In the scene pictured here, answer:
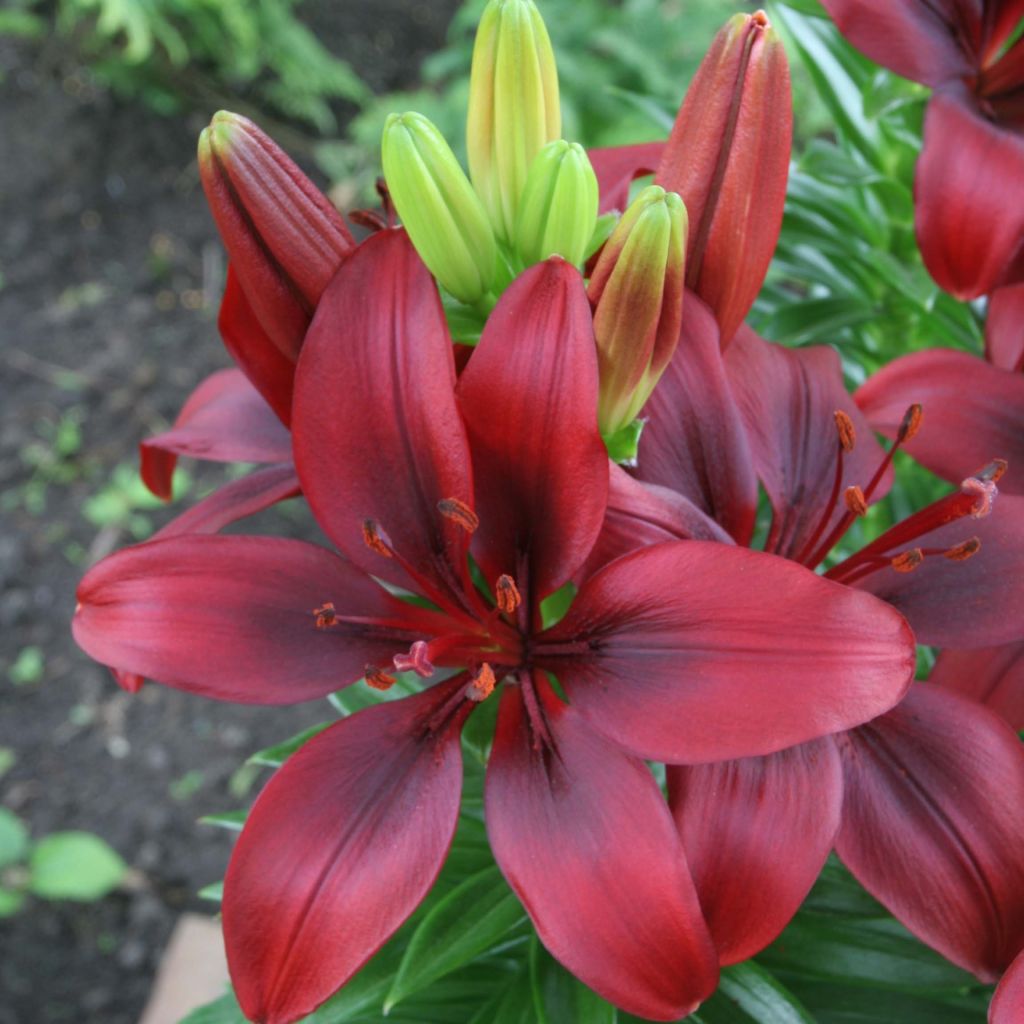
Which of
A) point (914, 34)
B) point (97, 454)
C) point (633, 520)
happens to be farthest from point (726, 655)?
point (97, 454)

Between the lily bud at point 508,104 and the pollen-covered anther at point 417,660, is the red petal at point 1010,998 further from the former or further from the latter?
the lily bud at point 508,104

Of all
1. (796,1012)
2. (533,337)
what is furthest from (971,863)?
(533,337)

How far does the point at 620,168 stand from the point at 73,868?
1.44 meters

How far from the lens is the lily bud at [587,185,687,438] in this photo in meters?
0.48

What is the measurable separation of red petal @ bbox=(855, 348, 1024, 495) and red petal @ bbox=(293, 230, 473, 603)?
26cm

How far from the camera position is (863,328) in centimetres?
97

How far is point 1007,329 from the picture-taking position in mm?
671

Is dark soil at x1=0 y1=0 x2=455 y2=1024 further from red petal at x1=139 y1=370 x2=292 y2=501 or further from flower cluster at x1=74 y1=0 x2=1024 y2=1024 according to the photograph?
flower cluster at x1=74 y1=0 x2=1024 y2=1024

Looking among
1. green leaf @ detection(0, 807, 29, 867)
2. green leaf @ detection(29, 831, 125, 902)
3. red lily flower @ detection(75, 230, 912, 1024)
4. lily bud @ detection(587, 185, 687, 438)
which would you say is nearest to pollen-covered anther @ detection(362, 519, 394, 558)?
red lily flower @ detection(75, 230, 912, 1024)

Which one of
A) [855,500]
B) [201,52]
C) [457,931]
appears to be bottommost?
[201,52]

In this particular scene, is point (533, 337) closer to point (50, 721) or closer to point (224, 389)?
point (224, 389)

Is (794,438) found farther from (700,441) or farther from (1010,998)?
(1010,998)

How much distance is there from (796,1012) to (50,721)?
1.62 meters

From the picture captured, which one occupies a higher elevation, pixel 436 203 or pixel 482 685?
pixel 436 203
